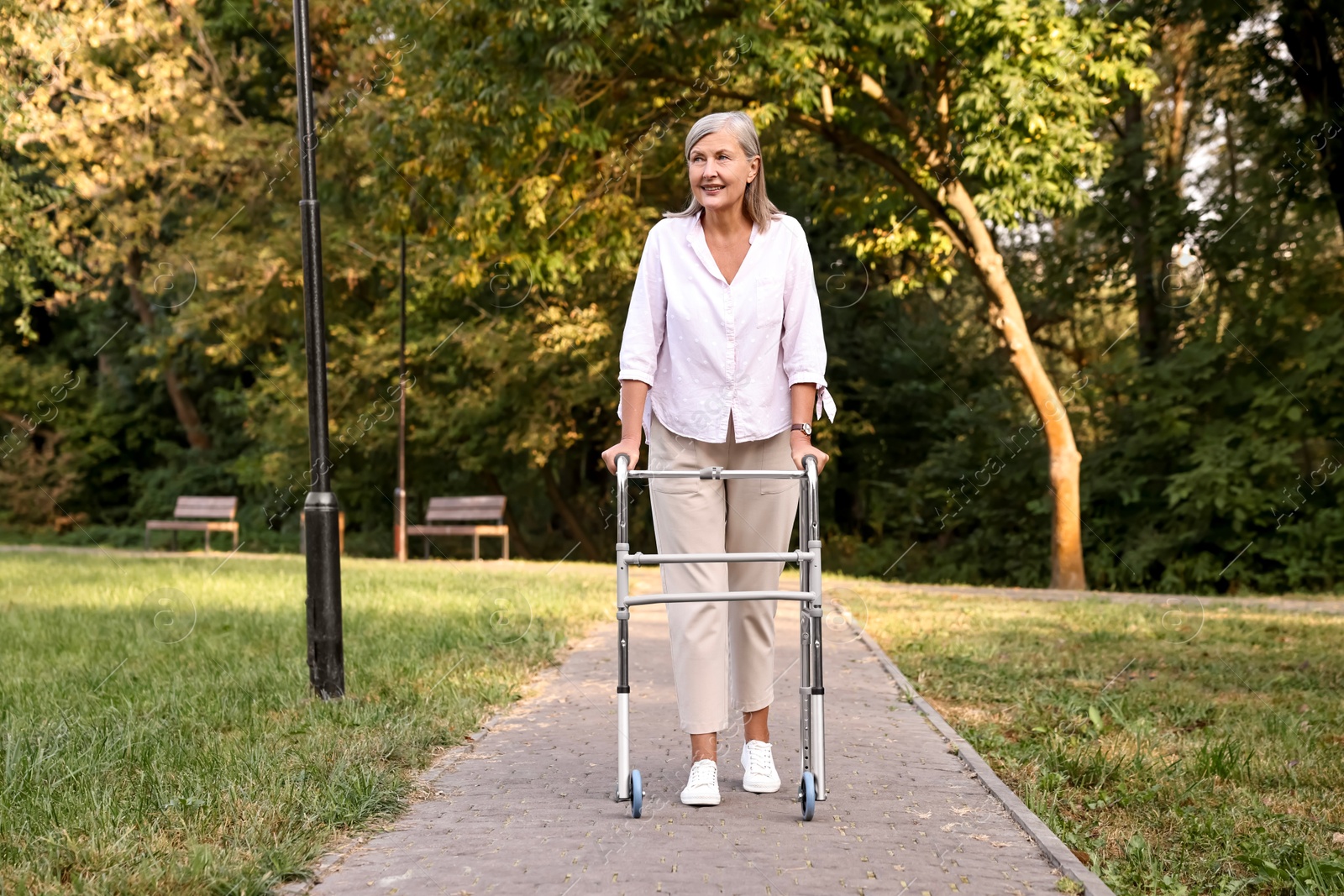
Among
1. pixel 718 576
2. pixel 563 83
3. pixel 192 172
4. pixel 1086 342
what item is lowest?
pixel 718 576

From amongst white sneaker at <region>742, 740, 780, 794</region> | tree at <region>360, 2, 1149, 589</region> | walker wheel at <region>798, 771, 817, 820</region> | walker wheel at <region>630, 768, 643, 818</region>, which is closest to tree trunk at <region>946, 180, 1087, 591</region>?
tree at <region>360, 2, 1149, 589</region>

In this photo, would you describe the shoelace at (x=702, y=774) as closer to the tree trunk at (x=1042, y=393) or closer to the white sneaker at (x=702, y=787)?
the white sneaker at (x=702, y=787)

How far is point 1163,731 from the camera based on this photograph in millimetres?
6645

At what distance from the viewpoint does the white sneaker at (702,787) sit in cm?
481

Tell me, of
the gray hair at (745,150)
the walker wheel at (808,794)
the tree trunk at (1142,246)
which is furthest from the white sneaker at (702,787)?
the tree trunk at (1142,246)

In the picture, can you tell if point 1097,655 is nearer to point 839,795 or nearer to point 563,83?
point 839,795

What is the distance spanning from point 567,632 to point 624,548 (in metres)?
5.88

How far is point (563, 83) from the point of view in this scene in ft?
53.4

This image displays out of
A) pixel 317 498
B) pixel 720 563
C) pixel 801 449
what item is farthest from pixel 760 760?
pixel 317 498

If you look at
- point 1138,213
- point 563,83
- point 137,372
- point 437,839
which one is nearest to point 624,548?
point 437,839

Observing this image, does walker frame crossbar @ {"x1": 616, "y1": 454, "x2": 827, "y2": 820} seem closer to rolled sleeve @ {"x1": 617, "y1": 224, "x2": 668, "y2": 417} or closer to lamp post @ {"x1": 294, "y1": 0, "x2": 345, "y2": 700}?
rolled sleeve @ {"x1": 617, "y1": 224, "x2": 668, "y2": 417}

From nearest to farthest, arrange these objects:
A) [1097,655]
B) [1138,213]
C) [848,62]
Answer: [1097,655], [848,62], [1138,213]

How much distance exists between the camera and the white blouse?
4.92 meters

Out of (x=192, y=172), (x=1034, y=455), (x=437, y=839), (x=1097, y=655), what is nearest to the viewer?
(x=437, y=839)
